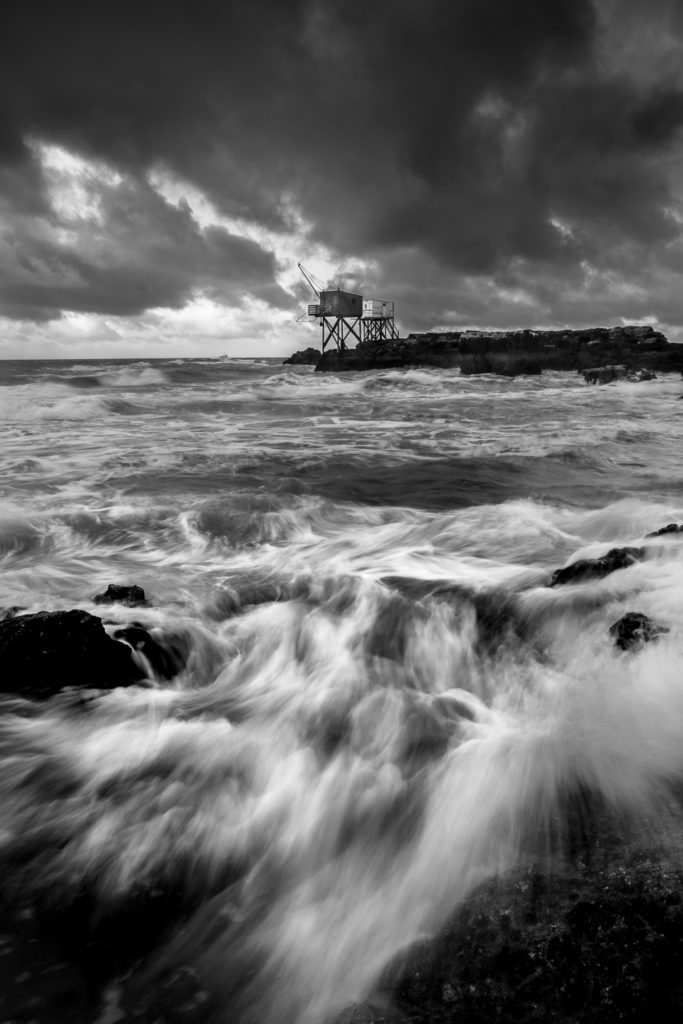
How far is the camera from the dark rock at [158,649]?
3.62 metres

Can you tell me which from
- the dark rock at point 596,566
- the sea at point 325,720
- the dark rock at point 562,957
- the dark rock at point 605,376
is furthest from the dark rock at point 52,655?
the dark rock at point 605,376

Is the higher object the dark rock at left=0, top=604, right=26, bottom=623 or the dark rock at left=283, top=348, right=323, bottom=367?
the dark rock at left=283, top=348, right=323, bottom=367

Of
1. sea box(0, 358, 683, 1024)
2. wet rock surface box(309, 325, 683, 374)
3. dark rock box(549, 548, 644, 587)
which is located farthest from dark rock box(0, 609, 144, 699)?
wet rock surface box(309, 325, 683, 374)

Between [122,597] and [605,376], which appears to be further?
[605,376]

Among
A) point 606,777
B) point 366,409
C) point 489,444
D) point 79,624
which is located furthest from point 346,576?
point 366,409

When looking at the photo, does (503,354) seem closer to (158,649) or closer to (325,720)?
(158,649)

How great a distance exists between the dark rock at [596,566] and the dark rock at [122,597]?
2941mm

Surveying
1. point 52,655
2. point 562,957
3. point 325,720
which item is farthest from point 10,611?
point 562,957

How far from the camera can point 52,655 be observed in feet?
10.9

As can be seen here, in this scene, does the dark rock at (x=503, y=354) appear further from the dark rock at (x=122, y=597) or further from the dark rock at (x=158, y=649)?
the dark rock at (x=158, y=649)

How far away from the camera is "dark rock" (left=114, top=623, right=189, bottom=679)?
3625 mm

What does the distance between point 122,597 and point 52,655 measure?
1.09 m

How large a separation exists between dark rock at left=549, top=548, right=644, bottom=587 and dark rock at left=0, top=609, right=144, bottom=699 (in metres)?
2.98

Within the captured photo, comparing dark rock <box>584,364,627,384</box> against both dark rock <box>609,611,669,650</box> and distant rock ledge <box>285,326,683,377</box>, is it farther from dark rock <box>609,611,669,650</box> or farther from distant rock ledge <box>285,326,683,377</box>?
dark rock <box>609,611,669,650</box>
